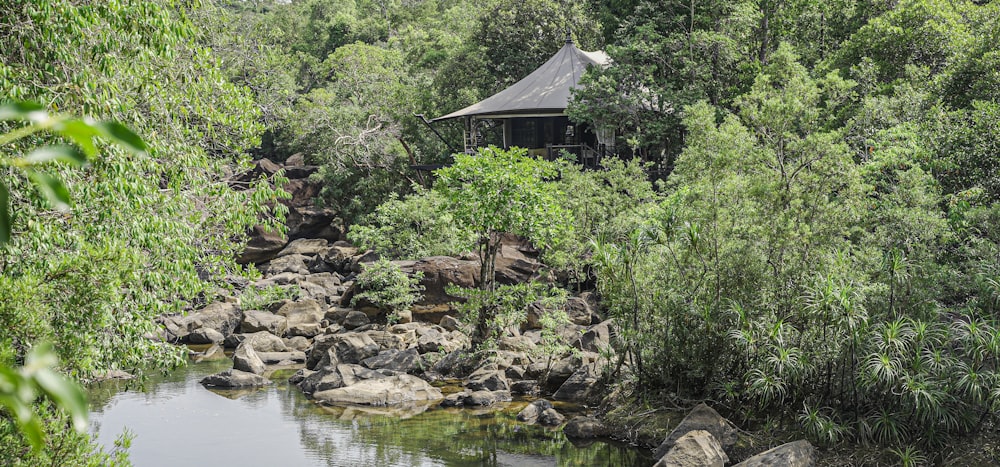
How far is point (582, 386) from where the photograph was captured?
16.5m

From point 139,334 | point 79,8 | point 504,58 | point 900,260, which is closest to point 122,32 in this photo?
point 79,8

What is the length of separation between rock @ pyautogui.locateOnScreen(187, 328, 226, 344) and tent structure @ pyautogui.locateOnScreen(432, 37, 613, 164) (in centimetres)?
1192

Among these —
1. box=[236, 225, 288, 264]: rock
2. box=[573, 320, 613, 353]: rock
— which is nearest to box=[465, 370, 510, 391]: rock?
box=[573, 320, 613, 353]: rock

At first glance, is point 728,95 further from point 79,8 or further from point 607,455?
point 79,8

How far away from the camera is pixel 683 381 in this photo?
1403cm

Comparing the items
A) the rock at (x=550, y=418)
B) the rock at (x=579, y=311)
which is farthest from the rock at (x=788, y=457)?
the rock at (x=579, y=311)

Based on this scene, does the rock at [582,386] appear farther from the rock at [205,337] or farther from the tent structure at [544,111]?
the tent structure at [544,111]

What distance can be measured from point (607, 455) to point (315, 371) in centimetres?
792

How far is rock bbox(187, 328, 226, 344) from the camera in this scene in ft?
76.7

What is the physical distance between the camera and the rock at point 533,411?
15016 millimetres

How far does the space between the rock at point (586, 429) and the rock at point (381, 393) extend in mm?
3765

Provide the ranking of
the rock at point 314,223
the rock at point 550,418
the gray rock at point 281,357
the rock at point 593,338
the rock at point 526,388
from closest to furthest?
the rock at point 550,418, the rock at point 526,388, the rock at point 593,338, the gray rock at point 281,357, the rock at point 314,223

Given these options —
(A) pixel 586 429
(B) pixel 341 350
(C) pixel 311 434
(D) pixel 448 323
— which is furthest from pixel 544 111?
(C) pixel 311 434

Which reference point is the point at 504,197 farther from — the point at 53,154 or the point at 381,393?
the point at 53,154
